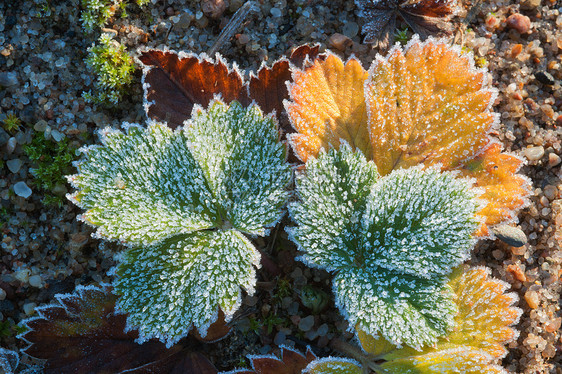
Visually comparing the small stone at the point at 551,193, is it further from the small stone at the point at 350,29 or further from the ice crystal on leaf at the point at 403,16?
the small stone at the point at 350,29

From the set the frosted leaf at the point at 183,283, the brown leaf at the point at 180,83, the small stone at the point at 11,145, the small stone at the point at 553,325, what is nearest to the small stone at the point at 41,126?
the small stone at the point at 11,145

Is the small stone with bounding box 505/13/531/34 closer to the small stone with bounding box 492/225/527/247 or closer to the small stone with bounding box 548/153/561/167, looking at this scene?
the small stone with bounding box 548/153/561/167

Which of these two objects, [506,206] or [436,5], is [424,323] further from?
[436,5]

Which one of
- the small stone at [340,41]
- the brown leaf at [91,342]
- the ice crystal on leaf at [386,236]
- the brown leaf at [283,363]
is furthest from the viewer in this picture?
the small stone at [340,41]

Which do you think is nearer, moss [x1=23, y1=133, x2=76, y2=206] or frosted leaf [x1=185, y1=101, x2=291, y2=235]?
frosted leaf [x1=185, y1=101, x2=291, y2=235]

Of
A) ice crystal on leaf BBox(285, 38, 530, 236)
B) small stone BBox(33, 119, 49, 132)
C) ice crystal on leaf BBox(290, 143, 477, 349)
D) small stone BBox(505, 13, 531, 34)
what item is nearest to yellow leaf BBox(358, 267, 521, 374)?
ice crystal on leaf BBox(290, 143, 477, 349)

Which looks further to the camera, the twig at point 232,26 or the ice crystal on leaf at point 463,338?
the twig at point 232,26

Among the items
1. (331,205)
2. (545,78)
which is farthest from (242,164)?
(545,78)
